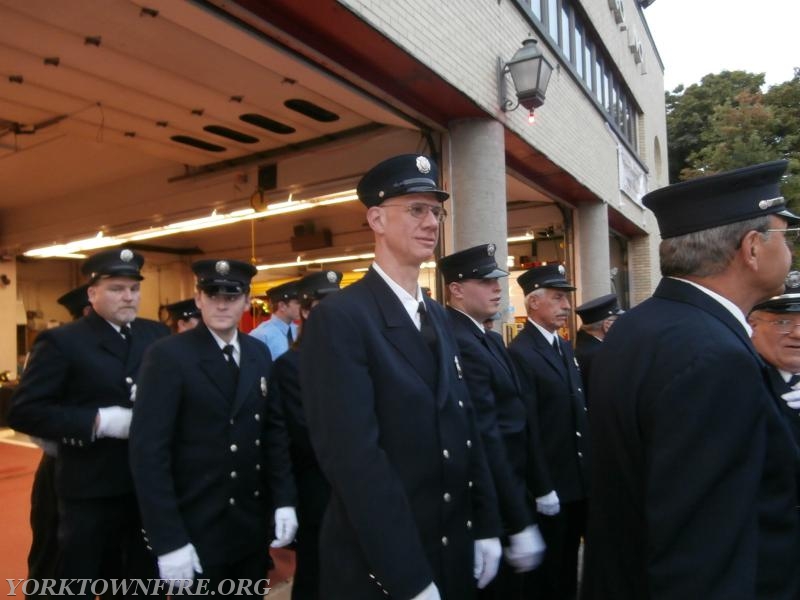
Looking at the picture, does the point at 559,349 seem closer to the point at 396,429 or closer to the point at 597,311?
the point at 597,311

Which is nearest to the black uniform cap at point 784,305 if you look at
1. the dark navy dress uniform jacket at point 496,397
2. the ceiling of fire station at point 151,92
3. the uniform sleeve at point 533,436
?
the uniform sleeve at point 533,436

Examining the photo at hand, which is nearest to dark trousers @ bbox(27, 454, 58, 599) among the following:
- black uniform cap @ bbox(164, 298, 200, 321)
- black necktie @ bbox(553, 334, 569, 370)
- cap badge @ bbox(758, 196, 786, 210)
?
black uniform cap @ bbox(164, 298, 200, 321)

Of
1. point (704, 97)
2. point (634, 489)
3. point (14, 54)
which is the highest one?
point (704, 97)

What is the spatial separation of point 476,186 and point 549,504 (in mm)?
3941

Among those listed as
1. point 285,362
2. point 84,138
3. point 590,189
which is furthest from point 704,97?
point 285,362

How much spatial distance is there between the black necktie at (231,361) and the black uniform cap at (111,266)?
797 millimetres

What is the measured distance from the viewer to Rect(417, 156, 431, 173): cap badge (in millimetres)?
2193

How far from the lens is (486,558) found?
2.18 metres

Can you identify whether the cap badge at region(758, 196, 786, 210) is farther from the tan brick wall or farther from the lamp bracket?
the lamp bracket

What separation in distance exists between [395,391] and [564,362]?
7.27 ft

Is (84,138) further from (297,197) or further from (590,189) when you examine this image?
(590,189)

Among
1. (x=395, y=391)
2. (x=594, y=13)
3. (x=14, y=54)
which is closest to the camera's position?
(x=395, y=391)

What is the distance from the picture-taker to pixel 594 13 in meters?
11.6

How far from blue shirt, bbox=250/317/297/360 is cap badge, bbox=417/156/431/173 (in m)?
3.84
